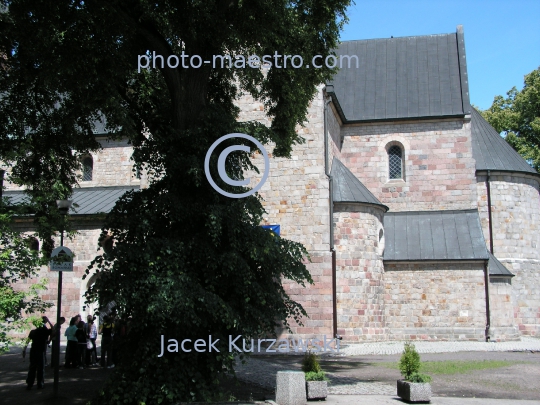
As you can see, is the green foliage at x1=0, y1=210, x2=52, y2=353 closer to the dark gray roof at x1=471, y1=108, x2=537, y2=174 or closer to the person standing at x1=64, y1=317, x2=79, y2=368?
the person standing at x1=64, y1=317, x2=79, y2=368

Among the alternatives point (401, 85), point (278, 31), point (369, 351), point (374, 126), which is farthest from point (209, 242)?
point (401, 85)

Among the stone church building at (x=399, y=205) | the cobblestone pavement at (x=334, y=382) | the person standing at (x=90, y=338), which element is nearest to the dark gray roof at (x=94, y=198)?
the stone church building at (x=399, y=205)

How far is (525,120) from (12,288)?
32.4 metres

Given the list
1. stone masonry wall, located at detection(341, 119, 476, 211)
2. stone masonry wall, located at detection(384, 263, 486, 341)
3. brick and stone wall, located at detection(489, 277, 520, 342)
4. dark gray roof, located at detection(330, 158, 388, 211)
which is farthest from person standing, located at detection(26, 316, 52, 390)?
stone masonry wall, located at detection(341, 119, 476, 211)

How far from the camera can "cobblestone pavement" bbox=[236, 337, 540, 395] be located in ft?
40.2

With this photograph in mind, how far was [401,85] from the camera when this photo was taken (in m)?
28.0

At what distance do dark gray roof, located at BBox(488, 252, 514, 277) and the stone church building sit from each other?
12 centimetres

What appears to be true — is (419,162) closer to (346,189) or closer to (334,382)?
(346,189)

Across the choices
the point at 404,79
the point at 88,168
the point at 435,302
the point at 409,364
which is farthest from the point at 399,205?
the point at 409,364

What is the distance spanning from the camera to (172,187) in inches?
429

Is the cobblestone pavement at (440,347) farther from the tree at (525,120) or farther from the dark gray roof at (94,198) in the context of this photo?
the tree at (525,120)

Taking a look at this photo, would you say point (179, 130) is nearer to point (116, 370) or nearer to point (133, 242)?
point (133, 242)

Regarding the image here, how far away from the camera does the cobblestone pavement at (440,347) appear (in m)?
19.3

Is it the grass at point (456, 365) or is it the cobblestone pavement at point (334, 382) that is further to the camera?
the grass at point (456, 365)
